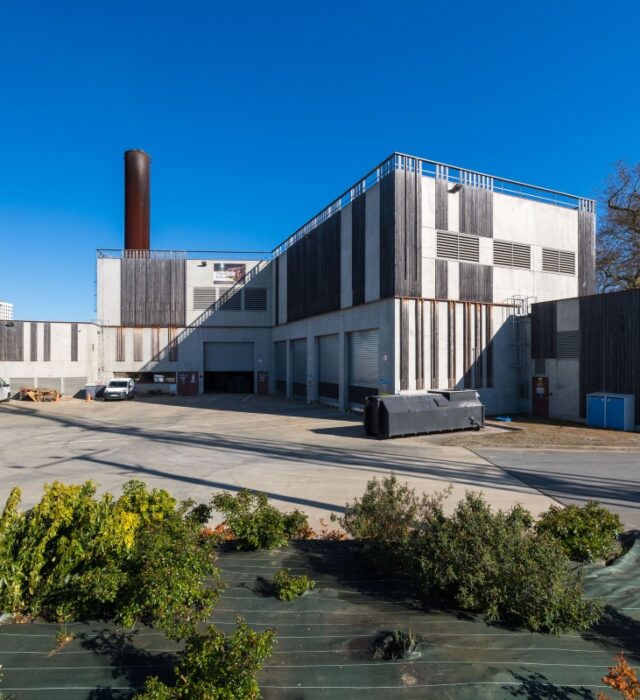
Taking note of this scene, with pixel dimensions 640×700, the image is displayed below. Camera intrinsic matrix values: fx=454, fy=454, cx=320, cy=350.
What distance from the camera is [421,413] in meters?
18.0

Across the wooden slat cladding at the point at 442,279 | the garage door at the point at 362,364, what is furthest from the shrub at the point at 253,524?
the wooden slat cladding at the point at 442,279

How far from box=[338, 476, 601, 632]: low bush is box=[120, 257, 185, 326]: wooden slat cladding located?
3679cm

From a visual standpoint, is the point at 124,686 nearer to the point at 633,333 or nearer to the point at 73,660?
the point at 73,660

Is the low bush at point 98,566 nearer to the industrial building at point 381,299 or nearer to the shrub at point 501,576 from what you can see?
the shrub at point 501,576

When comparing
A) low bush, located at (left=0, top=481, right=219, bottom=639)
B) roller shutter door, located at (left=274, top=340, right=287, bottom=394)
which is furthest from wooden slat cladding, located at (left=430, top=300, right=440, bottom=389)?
low bush, located at (left=0, top=481, right=219, bottom=639)

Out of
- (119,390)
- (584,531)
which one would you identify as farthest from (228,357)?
(584,531)

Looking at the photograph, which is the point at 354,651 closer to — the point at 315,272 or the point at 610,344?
the point at 610,344

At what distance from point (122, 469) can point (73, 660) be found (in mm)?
8804

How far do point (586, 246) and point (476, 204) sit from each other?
343 inches

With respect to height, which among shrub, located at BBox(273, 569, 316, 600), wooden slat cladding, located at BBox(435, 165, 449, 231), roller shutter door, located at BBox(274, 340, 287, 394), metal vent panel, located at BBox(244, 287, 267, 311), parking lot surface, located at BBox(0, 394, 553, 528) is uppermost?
wooden slat cladding, located at BBox(435, 165, 449, 231)

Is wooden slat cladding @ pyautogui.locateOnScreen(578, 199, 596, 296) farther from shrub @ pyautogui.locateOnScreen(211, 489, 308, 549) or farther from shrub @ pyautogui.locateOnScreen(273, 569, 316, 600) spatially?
shrub @ pyautogui.locateOnScreen(273, 569, 316, 600)

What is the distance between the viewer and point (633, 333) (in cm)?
1894

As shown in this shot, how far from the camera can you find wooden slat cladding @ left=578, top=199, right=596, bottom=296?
27.1 metres

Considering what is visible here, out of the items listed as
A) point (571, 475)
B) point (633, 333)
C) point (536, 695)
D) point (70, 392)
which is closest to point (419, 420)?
point (571, 475)
